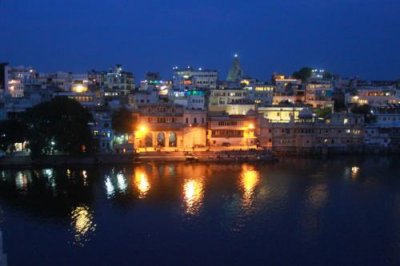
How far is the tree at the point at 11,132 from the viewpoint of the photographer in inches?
1303

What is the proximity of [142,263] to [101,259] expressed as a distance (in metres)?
1.36

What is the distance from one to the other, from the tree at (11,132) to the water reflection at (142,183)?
8.33m

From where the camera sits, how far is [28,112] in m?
33.3

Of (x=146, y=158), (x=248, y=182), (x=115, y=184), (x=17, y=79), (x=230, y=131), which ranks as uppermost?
(x=17, y=79)

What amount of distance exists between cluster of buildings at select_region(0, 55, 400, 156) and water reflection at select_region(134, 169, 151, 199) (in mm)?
5674

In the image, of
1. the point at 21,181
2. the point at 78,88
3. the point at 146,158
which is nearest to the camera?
the point at 21,181

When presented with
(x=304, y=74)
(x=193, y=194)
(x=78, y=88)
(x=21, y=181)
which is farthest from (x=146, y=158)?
(x=304, y=74)

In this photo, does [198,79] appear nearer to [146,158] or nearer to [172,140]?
[172,140]

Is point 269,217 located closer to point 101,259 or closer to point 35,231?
point 101,259

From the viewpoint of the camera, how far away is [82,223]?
20.1 meters

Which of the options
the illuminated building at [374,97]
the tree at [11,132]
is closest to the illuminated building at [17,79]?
the tree at [11,132]

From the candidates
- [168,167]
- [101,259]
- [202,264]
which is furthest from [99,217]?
[168,167]

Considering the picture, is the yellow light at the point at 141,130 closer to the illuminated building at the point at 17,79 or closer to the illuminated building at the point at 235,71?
the illuminated building at the point at 17,79

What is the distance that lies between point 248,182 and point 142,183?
18.4 ft
